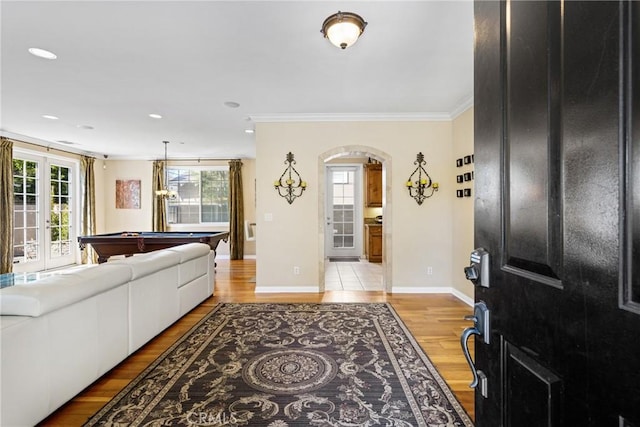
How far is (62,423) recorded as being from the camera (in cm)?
185

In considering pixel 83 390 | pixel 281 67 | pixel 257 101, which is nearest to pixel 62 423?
pixel 83 390

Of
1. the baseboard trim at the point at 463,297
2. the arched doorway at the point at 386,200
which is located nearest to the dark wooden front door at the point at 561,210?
the baseboard trim at the point at 463,297

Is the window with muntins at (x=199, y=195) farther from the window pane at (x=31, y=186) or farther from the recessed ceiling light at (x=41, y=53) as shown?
the recessed ceiling light at (x=41, y=53)

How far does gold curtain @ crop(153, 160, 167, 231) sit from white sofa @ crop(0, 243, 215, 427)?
18.1ft

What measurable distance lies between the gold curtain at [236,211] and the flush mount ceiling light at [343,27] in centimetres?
620

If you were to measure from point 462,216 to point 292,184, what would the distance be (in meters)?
2.51

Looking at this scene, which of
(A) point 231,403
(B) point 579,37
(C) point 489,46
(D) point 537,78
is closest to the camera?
(B) point 579,37

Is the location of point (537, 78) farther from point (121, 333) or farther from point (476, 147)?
point (121, 333)

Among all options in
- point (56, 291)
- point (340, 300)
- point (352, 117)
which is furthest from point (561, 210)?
point (352, 117)

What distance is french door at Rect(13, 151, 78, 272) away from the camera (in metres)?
5.97

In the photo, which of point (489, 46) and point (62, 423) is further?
point (62, 423)

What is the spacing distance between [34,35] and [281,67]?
6.84ft

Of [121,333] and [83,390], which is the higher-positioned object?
[121,333]

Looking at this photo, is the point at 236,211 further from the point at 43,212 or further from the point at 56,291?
the point at 56,291
